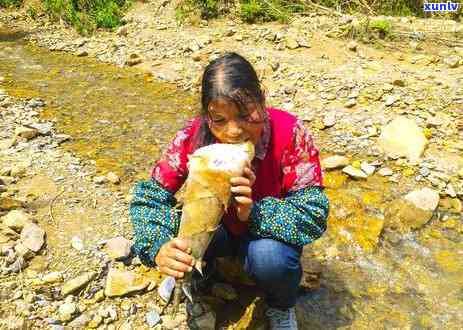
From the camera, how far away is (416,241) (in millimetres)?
3256

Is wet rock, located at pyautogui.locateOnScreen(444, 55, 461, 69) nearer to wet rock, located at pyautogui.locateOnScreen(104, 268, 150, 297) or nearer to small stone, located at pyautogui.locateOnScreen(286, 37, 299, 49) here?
small stone, located at pyautogui.locateOnScreen(286, 37, 299, 49)

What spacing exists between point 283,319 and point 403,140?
91.2 inches

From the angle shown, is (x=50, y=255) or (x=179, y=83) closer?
(x=50, y=255)

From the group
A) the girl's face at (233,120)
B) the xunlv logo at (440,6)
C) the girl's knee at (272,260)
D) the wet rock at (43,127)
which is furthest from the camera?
the xunlv logo at (440,6)

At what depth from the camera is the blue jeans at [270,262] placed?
213 cm

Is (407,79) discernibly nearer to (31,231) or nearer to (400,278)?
(400,278)

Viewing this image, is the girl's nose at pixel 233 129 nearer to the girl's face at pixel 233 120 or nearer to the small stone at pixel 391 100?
the girl's face at pixel 233 120

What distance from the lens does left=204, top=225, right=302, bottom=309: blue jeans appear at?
6.98 ft

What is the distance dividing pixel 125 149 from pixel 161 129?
54 centimetres

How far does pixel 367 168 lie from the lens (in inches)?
153

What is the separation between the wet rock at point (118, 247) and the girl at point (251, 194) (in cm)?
61

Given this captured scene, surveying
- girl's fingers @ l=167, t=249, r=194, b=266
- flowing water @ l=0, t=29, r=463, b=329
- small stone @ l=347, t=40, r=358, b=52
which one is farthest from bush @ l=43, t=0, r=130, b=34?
girl's fingers @ l=167, t=249, r=194, b=266

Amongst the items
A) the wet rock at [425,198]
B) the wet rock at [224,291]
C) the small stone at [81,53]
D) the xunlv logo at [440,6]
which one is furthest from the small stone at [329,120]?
the small stone at [81,53]

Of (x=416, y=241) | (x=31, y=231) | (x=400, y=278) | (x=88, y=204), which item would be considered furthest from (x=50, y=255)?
(x=416, y=241)
